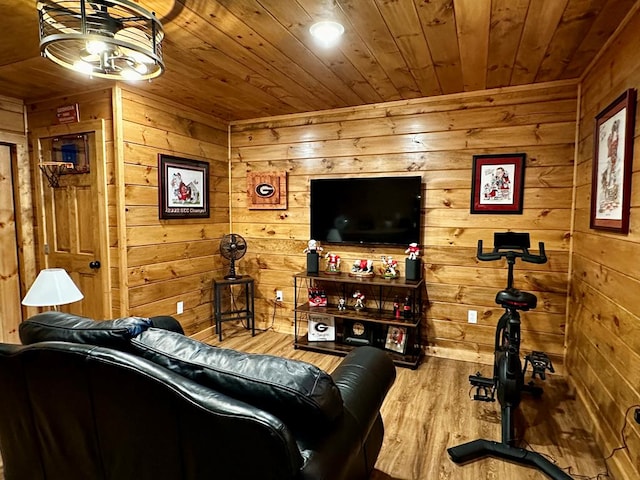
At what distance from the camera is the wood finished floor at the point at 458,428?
1986 millimetres

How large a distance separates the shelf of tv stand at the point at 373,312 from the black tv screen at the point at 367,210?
0.41m

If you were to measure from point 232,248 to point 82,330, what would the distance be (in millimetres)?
2618

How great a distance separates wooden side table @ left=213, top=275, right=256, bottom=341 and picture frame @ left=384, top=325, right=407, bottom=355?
1.50 meters

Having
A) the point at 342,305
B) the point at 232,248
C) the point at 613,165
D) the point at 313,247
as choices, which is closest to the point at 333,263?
the point at 313,247

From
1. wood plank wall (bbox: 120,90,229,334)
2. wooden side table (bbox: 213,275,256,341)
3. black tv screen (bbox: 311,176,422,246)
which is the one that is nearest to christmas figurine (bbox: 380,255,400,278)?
black tv screen (bbox: 311,176,422,246)

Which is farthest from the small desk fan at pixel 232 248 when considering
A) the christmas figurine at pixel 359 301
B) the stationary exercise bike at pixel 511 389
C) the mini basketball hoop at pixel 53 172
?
the stationary exercise bike at pixel 511 389

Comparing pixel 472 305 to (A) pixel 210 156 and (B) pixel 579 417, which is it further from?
(A) pixel 210 156

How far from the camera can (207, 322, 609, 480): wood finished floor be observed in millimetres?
1986

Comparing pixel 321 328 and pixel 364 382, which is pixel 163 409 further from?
pixel 321 328

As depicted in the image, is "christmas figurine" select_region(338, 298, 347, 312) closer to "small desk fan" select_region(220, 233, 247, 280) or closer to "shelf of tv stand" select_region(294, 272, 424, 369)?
"shelf of tv stand" select_region(294, 272, 424, 369)

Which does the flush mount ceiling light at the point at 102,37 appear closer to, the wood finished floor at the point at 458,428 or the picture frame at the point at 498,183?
the wood finished floor at the point at 458,428

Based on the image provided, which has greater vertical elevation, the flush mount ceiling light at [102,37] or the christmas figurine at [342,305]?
the flush mount ceiling light at [102,37]

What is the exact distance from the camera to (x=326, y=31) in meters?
2.10

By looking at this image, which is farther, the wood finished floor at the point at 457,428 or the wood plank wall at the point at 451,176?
the wood plank wall at the point at 451,176
